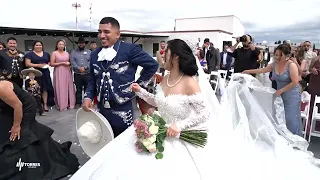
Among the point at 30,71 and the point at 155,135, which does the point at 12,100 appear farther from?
the point at 30,71

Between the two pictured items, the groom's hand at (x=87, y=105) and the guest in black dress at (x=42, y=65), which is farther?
the guest in black dress at (x=42, y=65)

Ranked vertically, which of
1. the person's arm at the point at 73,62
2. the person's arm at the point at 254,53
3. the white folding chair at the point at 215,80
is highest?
the person's arm at the point at 254,53

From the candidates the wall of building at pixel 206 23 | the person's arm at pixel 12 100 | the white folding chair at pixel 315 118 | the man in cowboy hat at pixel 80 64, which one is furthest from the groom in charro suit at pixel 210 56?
the wall of building at pixel 206 23

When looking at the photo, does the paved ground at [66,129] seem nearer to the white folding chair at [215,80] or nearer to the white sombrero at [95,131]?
the white sombrero at [95,131]

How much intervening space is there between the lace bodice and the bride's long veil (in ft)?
4.37

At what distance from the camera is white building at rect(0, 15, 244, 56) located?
14898 millimetres

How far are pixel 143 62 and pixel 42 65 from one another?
4303 millimetres

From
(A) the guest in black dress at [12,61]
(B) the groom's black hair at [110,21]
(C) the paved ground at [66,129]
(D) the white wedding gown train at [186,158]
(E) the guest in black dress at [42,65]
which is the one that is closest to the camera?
(D) the white wedding gown train at [186,158]

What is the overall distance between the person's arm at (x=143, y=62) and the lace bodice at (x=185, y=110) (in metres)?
0.55

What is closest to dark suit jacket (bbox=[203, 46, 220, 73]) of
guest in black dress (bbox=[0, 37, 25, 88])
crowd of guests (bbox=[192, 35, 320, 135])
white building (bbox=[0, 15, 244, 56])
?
Answer: white building (bbox=[0, 15, 244, 56])

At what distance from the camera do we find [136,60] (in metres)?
2.88

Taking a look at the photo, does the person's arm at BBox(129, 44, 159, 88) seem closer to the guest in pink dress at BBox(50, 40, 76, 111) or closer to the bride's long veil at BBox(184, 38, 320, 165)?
the bride's long veil at BBox(184, 38, 320, 165)

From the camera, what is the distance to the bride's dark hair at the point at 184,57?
2.38 meters

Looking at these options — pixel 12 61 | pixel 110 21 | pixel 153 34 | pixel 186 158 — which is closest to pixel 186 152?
pixel 186 158
